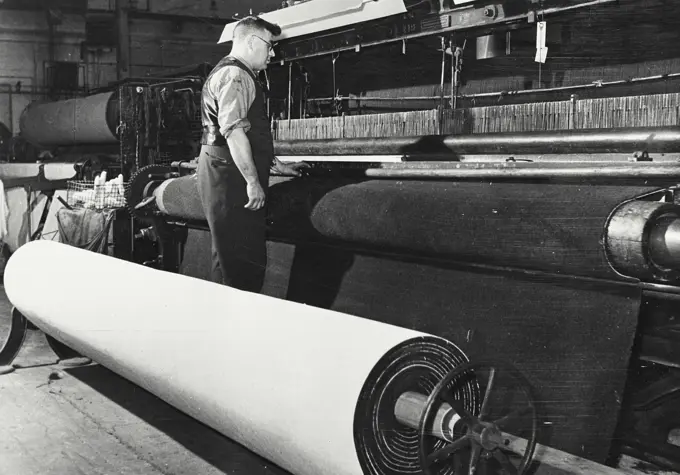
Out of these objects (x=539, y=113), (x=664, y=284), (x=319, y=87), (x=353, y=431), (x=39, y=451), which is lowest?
(x=39, y=451)

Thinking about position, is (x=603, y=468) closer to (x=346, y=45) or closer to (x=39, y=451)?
(x=39, y=451)

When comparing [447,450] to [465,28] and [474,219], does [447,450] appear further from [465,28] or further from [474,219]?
[465,28]

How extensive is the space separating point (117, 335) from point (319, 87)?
1965mm

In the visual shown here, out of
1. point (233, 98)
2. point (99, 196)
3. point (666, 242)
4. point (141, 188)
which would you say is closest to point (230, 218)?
point (233, 98)

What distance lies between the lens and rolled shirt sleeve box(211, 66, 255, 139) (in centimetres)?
270

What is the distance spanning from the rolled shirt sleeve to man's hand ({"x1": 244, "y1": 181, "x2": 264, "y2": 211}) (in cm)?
21

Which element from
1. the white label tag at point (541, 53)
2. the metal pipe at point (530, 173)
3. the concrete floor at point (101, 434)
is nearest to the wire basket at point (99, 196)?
the concrete floor at point (101, 434)

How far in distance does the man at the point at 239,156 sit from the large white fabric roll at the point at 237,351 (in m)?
0.43

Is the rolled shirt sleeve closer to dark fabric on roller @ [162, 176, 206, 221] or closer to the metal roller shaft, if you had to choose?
dark fabric on roller @ [162, 176, 206, 221]

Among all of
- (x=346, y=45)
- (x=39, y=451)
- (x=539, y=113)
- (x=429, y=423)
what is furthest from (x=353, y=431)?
(x=346, y=45)

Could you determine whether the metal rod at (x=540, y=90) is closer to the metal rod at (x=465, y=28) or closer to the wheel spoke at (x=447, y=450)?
the metal rod at (x=465, y=28)

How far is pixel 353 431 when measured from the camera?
1.54 metres

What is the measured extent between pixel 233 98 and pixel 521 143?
3.49 ft

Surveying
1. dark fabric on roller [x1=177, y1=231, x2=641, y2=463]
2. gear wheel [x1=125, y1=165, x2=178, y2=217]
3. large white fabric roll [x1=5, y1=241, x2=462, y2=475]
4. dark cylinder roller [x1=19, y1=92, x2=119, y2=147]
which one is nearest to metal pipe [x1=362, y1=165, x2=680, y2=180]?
dark fabric on roller [x1=177, y1=231, x2=641, y2=463]
